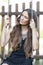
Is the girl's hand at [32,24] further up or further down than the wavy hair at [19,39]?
further up

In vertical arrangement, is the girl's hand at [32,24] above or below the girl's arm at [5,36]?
above

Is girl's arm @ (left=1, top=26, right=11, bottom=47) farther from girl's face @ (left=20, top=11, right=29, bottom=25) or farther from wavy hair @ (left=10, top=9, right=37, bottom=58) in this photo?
girl's face @ (left=20, top=11, right=29, bottom=25)

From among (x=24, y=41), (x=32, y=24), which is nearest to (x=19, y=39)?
(x=24, y=41)

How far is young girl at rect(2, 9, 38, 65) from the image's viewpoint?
1748mm

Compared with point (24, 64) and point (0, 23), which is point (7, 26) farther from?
point (0, 23)

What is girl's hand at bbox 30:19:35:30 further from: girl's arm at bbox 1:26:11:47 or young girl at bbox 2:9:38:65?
girl's arm at bbox 1:26:11:47

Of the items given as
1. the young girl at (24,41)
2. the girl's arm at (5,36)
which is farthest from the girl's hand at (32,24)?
the girl's arm at (5,36)

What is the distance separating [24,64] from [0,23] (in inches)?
30.4

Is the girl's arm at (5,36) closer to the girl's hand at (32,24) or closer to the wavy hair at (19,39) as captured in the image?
the wavy hair at (19,39)

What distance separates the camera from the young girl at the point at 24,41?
1748mm

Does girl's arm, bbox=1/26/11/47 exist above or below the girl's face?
below

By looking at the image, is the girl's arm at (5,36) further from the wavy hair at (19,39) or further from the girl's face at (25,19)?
the girl's face at (25,19)

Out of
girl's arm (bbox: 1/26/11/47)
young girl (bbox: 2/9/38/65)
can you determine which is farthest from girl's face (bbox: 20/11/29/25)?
girl's arm (bbox: 1/26/11/47)

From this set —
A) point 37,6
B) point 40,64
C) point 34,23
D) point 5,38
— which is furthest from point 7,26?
point 37,6
